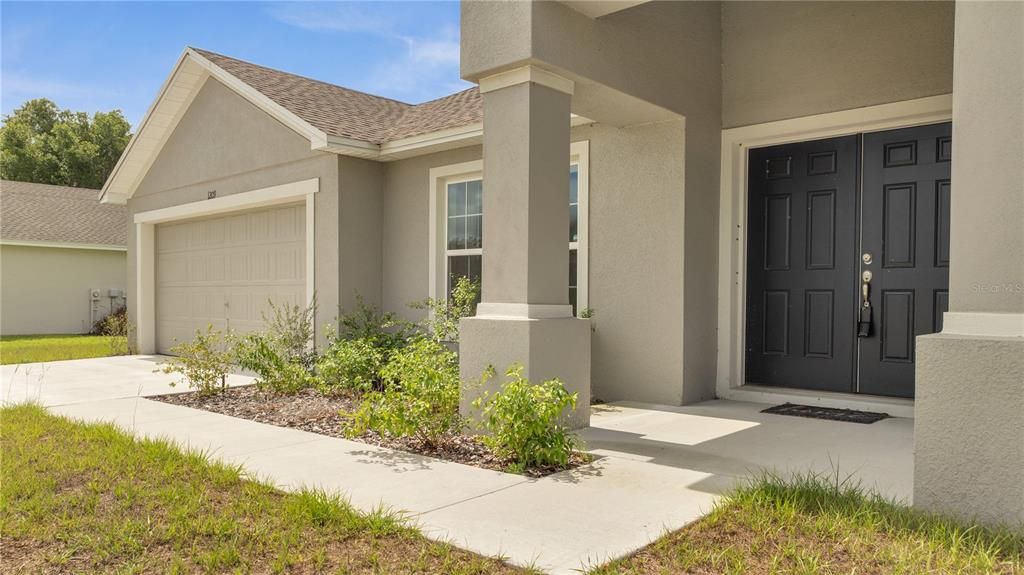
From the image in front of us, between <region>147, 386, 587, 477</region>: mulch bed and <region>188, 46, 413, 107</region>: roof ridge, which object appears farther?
<region>188, 46, 413, 107</region>: roof ridge

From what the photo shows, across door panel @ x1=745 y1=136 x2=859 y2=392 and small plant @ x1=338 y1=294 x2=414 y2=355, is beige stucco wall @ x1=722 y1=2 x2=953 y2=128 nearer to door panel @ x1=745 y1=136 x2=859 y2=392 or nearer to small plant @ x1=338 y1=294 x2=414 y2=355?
door panel @ x1=745 y1=136 x2=859 y2=392

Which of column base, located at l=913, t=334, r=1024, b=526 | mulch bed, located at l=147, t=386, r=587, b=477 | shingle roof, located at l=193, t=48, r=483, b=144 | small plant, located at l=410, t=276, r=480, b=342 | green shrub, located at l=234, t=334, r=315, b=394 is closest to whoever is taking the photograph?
column base, located at l=913, t=334, r=1024, b=526

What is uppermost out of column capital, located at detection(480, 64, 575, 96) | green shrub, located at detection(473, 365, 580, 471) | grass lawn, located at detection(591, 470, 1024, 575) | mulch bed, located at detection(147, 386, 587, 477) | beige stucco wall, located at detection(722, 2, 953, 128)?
beige stucco wall, located at detection(722, 2, 953, 128)

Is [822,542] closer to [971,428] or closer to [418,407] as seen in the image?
[971,428]

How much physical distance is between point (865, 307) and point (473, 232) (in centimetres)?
453

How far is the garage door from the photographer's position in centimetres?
1012

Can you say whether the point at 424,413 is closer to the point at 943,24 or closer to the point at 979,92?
the point at 979,92

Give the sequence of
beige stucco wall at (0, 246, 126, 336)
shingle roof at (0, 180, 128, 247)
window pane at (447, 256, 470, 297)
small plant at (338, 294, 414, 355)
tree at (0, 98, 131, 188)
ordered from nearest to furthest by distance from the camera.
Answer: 1. small plant at (338, 294, 414, 355)
2. window pane at (447, 256, 470, 297)
3. beige stucco wall at (0, 246, 126, 336)
4. shingle roof at (0, 180, 128, 247)
5. tree at (0, 98, 131, 188)

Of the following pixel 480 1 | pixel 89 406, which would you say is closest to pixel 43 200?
pixel 89 406

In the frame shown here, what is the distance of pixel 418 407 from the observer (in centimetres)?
500

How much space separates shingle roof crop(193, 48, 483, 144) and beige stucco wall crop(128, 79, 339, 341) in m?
0.36

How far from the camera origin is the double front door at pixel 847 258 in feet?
20.1

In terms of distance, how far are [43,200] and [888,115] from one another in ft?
72.3

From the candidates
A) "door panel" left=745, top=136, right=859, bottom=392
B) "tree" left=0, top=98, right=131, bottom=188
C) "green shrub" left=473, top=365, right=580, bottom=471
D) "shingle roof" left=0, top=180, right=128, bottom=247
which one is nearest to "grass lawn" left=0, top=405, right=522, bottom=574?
"green shrub" left=473, top=365, right=580, bottom=471
